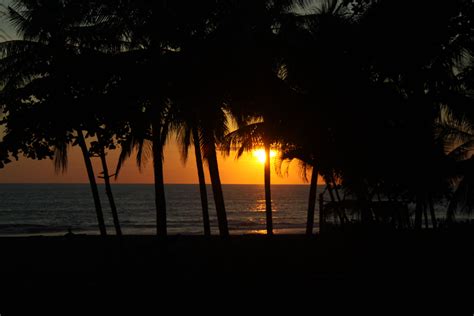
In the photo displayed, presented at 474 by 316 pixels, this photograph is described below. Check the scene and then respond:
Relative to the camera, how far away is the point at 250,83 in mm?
16047

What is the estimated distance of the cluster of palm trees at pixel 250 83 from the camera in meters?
12.7

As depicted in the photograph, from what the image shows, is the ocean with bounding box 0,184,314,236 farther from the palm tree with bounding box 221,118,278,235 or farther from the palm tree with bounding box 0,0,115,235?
the palm tree with bounding box 0,0,115,235

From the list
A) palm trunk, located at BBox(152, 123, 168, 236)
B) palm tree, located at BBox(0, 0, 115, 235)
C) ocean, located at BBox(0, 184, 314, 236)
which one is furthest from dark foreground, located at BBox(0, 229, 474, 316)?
ocean, located at BBox(0, 184, 314, 236)

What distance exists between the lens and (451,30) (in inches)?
393

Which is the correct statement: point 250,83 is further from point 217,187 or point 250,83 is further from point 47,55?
point 47,55

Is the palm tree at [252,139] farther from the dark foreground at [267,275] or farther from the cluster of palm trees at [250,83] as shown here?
the dark foreground at [267,275]

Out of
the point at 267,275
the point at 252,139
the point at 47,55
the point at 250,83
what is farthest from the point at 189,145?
the point at 267,275

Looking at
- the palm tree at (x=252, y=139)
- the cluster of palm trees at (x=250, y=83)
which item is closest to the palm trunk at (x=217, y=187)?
the cluster of palm trees at (x=250, y=83)

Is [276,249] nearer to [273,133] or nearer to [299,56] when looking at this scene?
[273,133]

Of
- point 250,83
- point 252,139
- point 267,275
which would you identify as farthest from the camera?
point 252,139

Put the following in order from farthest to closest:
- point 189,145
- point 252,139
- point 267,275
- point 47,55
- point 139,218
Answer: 1. point 139,218
2. point 189,145
3. point 252,139
4. point 47,55
5. point 267,275

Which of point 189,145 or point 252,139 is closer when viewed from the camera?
point 252,139

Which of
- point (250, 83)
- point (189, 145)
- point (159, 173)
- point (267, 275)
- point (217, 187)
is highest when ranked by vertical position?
point (250, 83)

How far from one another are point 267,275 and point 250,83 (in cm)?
576
